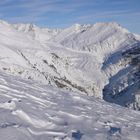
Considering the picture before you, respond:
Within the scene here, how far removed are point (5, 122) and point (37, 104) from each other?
4209 mm

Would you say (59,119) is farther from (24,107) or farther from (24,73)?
(24,73)

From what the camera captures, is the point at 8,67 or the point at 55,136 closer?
the point at 55,136

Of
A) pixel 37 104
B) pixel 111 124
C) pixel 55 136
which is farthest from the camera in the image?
pixel 37 104

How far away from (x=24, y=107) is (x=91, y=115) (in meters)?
2.88

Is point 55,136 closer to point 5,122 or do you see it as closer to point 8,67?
point 5,122

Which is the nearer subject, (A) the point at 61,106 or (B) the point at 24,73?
(A) the point at 61,106

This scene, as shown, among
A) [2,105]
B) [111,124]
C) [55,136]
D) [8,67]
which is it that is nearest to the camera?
[55,136]

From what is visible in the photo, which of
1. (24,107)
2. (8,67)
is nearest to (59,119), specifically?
(24,107)

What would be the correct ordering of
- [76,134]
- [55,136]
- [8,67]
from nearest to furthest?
[55,136] → [76,134] → [8,67]

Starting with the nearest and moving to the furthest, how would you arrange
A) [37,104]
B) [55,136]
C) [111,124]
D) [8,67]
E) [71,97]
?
[55,136] → [111,124] → [37,104] → [71,97] → [8,67]

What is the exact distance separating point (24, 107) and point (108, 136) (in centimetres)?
305

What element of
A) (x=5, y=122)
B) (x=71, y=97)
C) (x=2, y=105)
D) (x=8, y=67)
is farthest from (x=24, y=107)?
(x=8, y=67)

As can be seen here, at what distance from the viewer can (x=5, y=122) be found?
1037 centimetres

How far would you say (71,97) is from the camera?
19375 millimetres
